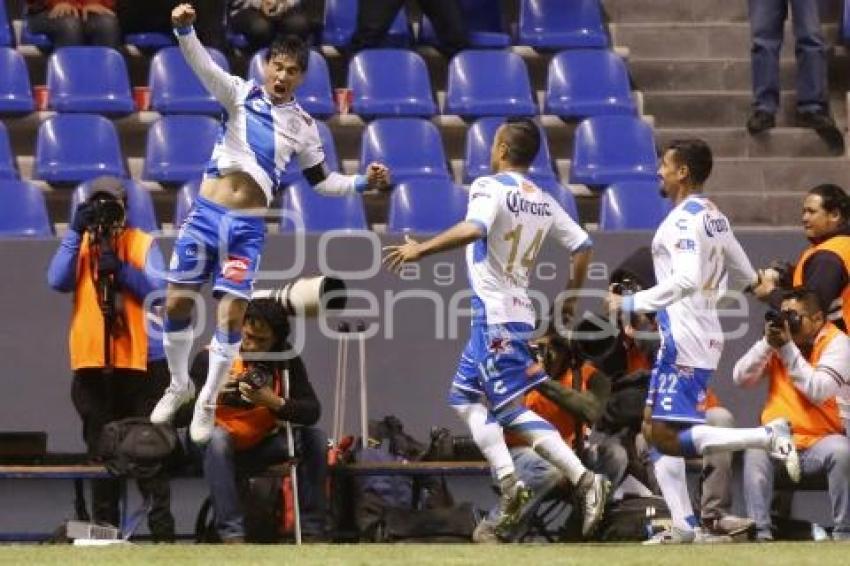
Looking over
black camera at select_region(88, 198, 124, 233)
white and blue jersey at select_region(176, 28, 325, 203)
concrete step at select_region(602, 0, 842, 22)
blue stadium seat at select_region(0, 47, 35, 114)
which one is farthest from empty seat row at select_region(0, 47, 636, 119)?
white and blue jersey at select_region(176, 28, 325, 203)

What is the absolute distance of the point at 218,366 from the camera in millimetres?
10172

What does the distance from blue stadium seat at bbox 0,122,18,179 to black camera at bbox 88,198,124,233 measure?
2430mm

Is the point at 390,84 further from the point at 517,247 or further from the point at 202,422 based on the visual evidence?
the point at 517,247

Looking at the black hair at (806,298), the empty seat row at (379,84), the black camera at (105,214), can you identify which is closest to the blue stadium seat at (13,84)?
the empty seat row at (379,84)

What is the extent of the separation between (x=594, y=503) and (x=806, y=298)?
70.5 inches

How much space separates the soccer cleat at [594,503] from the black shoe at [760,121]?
5507 mm

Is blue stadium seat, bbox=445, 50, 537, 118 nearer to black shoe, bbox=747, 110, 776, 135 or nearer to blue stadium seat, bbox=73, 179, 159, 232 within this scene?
black shoe, bbox=747, 110, 776, 135

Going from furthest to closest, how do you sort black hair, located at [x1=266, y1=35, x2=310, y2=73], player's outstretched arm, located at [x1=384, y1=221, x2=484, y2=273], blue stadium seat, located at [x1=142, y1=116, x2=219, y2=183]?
blue stadium seat, located at [x1=142, y1=116, x2=219, y2=183] < black hair, located at [x1=266, y1=35, x2=310, y2=73] < player's outstretched arm, located at [x1=384, y1=221, x2=484, y2=273]

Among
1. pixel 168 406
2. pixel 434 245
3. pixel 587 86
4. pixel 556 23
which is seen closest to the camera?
pixel 434 245

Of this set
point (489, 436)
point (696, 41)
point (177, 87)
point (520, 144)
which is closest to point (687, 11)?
point (696, 41)

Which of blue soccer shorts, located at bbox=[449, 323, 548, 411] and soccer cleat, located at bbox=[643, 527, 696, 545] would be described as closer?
blue soccer shorts, located at bbox=[449, 323, 548, 411]

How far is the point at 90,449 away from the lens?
36.1 feet

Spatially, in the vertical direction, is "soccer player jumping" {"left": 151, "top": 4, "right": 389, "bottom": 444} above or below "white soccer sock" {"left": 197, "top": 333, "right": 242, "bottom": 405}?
above

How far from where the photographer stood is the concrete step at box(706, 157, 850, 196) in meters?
14.6
